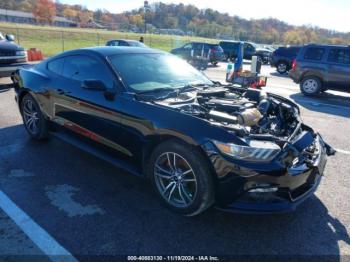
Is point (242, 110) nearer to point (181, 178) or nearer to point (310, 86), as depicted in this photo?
point (181, 178)

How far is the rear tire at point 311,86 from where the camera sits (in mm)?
10914

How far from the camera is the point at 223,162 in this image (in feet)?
9.32

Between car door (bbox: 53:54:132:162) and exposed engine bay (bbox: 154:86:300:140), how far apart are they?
647 mm

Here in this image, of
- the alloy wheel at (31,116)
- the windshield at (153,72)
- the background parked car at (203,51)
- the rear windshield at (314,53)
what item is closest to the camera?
the windshield at (153,72)

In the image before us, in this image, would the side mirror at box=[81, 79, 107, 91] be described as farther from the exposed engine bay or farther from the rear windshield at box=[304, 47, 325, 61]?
the rear windshield at box=[304, 47, 325, 61]

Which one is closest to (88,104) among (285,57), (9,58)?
(9,58)

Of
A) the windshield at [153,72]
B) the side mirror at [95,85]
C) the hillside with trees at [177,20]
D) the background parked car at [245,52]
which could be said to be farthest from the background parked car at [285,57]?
the hillside with trees at [177,20]

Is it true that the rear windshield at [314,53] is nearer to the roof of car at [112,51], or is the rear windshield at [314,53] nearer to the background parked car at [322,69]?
the background parked car at [322,69]

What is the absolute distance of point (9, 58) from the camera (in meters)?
9.72

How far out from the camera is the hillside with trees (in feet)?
305

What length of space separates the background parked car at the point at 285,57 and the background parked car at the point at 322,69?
739 cm

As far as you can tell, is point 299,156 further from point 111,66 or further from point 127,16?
point 127,16

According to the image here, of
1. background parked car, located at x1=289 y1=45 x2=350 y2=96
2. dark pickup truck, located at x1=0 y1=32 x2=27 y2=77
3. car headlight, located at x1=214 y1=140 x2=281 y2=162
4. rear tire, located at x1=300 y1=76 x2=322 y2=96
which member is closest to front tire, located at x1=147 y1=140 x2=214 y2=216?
car headlight, located at x1=214 y1=140 x2=281 y2=162

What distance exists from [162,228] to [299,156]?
Result: 4.97 feet
